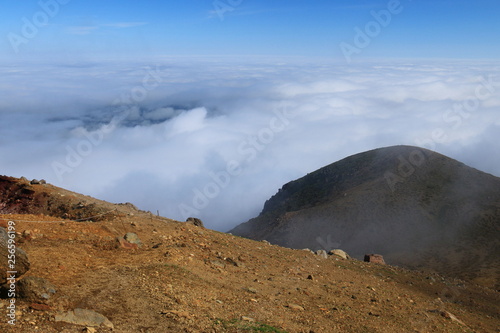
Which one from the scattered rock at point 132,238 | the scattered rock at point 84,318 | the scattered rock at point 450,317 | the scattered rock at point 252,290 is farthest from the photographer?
the scattered rock at point 132,238

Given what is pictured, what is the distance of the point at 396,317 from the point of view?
11859 millimetres

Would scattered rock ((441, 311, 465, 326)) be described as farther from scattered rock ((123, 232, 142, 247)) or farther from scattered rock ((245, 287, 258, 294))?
scattered rock ((123, 232, 142, 247))

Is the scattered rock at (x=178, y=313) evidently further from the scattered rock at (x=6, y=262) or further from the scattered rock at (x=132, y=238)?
the scattered rock at (x=132, y=238)

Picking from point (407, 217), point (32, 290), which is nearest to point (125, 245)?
point (32, 290)

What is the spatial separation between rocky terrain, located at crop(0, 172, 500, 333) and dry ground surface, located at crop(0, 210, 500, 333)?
39 mm

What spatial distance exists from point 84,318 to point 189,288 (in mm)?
3122

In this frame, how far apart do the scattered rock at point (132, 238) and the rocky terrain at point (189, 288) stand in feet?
0.13

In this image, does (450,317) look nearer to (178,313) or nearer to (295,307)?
(295,307)

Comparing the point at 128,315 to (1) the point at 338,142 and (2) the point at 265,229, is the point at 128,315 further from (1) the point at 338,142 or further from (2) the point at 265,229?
(1) the point at 338,142

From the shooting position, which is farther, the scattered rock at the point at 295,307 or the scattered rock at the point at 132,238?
the scattered rock at the point at 132,238

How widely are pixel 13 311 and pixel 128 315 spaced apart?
2168 mm

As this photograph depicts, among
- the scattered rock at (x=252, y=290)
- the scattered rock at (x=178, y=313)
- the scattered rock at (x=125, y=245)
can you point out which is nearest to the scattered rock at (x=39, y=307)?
the scattered rock at (x=178, y=313)

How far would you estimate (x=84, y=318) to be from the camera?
7.69 metres

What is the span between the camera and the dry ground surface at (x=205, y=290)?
332 inches
